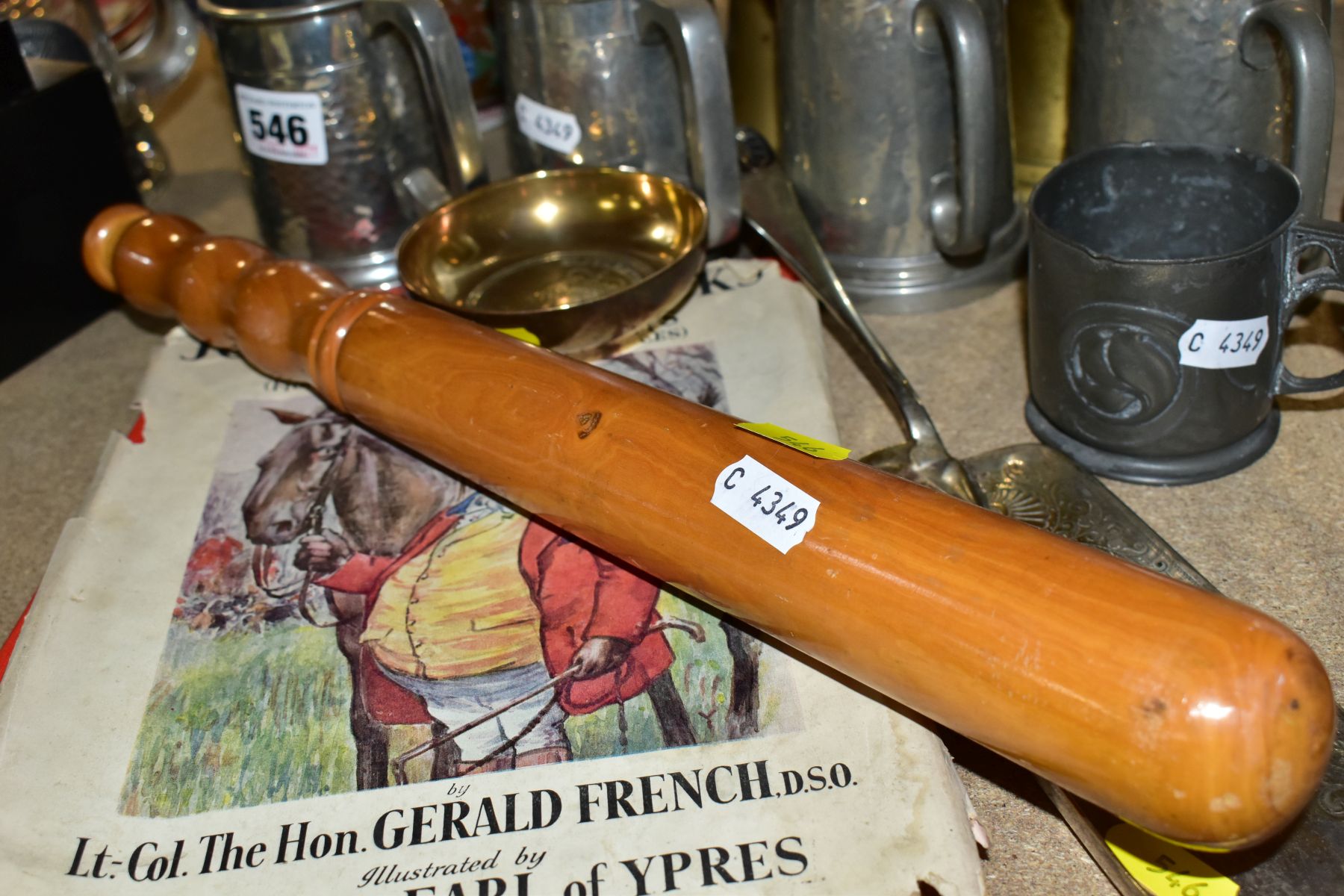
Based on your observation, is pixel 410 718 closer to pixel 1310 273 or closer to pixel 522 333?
pixel 522 333

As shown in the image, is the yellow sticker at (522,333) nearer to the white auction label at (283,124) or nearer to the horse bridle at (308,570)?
the horse bridle at (308,570)

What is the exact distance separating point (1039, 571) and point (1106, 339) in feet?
0.74

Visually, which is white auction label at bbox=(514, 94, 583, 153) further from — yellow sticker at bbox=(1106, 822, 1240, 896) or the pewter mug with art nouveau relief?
yellow sticker at bbox=(1106, 822, 1240, 896)

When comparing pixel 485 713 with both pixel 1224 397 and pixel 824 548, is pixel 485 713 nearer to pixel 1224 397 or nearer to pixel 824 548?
pixel 824 548

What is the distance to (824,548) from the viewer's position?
442 mm

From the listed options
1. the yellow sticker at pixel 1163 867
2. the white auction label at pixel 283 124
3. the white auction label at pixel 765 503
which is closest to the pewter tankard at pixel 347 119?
the white auction label at pixel 283 124

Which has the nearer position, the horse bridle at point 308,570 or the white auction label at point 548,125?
the horse bridle at point 308,570

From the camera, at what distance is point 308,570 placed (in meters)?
0.61

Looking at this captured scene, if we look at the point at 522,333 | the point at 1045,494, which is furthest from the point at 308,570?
the point at 1045,494

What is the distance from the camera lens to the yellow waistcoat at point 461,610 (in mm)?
545

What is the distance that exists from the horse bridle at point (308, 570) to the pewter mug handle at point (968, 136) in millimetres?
408

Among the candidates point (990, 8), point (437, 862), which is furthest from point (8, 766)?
point (990, 8)

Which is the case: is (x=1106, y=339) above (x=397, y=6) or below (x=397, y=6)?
below

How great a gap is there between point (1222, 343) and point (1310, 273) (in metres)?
0.06
